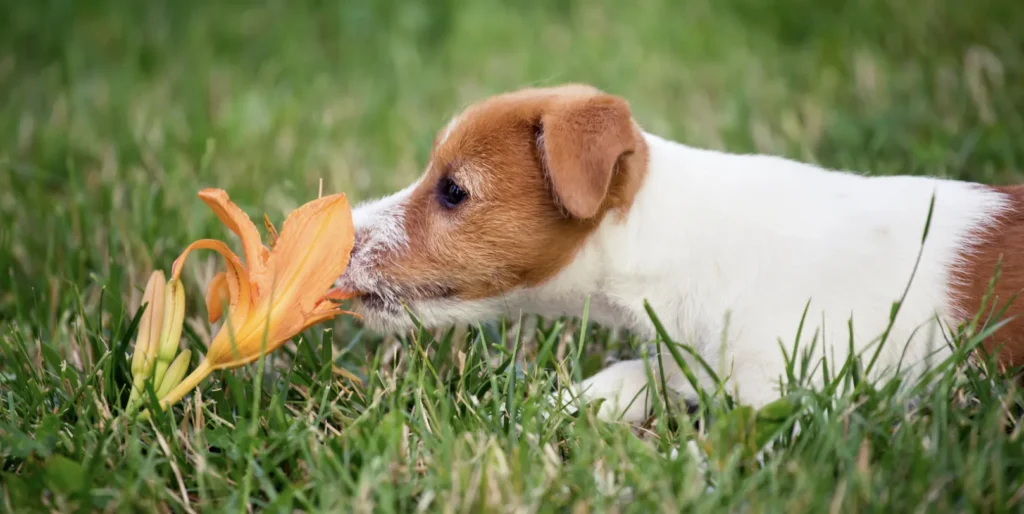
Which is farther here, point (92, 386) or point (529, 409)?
point (92, 386)

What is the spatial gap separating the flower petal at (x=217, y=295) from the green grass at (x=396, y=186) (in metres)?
0.23

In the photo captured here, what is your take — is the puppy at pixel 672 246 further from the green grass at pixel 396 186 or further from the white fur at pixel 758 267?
the green grass at pixel 396 186


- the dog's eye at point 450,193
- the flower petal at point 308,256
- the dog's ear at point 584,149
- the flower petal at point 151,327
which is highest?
the dog's ear at point 584,149

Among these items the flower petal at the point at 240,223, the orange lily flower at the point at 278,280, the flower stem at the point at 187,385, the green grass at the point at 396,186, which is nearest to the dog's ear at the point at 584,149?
the green grass at the point at 396,186

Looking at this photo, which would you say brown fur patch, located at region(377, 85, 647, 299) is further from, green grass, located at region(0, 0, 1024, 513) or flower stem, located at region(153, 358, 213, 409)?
flower stem, located at region(153, 358, 213, 409)

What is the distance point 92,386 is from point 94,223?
1.60 metres

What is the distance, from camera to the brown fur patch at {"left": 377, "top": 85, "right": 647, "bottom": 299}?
9.42 ft

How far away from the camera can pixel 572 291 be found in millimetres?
2973

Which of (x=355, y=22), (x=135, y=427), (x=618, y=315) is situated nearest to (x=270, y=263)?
(x=135, y=427)

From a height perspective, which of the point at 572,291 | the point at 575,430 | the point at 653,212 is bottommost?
the point at 575,430

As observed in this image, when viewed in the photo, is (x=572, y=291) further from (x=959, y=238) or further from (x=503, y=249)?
(x=959, y=238)

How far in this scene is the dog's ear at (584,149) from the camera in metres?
2.67

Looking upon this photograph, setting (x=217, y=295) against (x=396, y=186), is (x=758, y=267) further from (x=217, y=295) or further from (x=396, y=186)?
(x=396, y=186)

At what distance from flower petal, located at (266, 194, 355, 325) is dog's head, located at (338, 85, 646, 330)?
9.5 inches
